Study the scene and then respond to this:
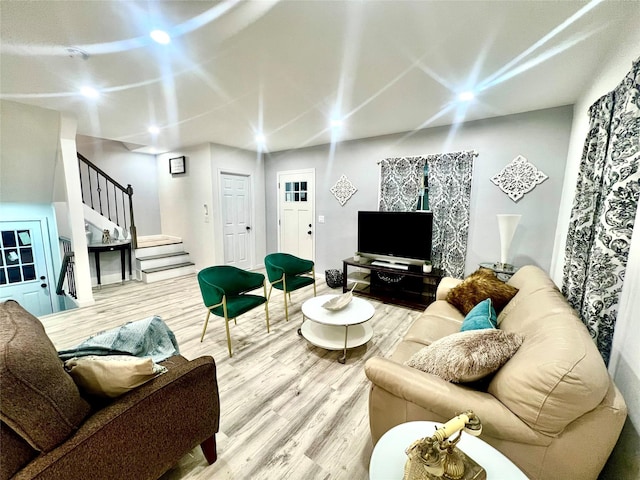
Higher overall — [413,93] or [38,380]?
[413,93]

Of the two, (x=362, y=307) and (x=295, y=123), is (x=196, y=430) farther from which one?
(x=295, y=123)

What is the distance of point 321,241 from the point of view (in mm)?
4953

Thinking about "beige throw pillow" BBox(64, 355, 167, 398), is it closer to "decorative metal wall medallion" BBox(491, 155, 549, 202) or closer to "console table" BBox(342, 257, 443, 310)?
"console table" BBox(342, 257, 443, 310)

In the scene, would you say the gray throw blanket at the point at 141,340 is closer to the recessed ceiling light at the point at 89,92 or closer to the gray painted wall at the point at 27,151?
the recessed ceiling light at the point at 89,92

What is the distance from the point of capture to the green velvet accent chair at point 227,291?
2.41 metres

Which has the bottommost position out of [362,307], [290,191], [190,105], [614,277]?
[362,307]

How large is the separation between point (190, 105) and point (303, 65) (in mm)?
1530

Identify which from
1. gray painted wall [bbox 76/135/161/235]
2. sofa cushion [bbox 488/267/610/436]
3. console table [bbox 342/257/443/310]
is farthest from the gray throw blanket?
gray painted wall [bbox 76/135/161/235]

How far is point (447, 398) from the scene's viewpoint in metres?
1.15

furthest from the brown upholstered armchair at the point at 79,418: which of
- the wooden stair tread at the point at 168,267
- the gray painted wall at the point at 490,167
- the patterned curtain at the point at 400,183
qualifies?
the wooden stair tread at the point at 168,267

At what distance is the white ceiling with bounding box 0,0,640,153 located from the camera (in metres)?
1.47

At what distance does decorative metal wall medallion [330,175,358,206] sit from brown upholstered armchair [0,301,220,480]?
3.57 metres

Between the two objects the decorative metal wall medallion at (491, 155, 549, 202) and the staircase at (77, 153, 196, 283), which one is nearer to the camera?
the decorative metal wall medallion at (491, 155, 549, 202)

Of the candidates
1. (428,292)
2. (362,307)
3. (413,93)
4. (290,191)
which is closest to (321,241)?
(290,191)
